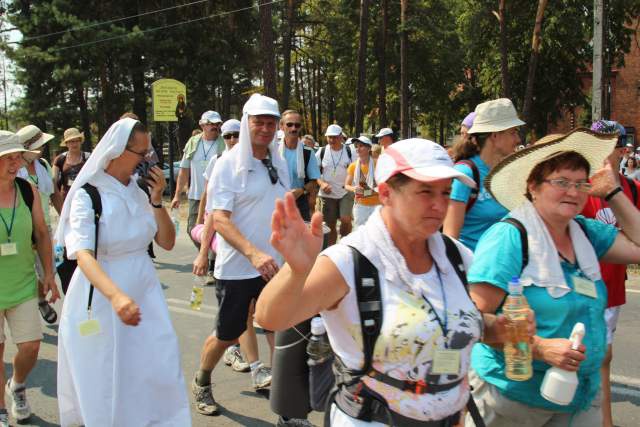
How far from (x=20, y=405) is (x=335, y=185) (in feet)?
21.9

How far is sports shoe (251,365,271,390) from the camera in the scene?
472cm

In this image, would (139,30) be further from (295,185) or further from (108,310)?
(108,310)

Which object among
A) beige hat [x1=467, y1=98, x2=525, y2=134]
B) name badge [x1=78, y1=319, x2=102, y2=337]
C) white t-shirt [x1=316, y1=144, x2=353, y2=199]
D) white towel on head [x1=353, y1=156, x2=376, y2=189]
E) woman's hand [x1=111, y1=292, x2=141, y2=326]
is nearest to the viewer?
woman's hand [x1=111, y1=292, x2=141, y2=326]

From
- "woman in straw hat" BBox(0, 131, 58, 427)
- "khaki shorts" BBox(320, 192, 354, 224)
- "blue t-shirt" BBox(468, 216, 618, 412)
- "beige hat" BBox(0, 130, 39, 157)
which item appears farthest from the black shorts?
"khaki shorts" BBox(320, 192, 354, 224)

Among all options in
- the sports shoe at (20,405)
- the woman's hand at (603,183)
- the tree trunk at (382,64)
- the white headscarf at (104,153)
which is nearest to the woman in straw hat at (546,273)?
the woman's hand at (603,183)

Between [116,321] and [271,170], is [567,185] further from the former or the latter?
[116,321]

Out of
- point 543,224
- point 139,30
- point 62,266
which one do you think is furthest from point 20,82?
point 543,224

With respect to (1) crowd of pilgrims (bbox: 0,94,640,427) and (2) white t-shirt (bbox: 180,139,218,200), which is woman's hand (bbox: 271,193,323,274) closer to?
(1) crowd of pilgrims (bbox: 0,94,640,427)

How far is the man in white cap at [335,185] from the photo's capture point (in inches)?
410

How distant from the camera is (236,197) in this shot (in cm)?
429

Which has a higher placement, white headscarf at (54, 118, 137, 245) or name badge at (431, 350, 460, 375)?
white headscarf at (54, 118, 137, 245)

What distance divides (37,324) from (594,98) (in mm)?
13262

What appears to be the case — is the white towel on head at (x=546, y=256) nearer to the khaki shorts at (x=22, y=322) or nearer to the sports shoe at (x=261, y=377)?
the sports shoe at (x=261, y=377)

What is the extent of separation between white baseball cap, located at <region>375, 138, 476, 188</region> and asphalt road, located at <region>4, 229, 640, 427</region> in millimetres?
2644
